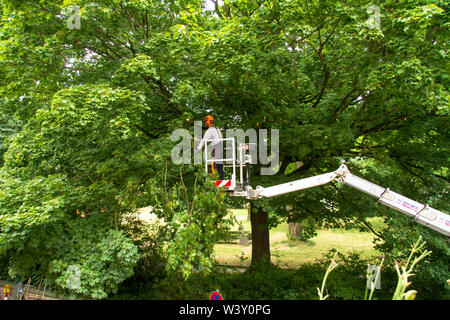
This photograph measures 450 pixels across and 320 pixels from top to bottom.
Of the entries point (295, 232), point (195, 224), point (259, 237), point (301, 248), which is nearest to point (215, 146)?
point (195, 224)

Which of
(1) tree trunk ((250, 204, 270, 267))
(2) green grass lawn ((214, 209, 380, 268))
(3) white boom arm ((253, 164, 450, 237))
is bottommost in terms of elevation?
(2) green grass lawn ((214, 209, 380, 268))

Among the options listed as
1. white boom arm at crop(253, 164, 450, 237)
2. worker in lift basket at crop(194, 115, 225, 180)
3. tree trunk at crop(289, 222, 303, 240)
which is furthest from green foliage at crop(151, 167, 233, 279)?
tree trunk at crop(289, 222, 303, 240)

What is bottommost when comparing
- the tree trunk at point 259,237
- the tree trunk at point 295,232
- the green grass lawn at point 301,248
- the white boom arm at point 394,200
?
the green grass lawn at point 301,248

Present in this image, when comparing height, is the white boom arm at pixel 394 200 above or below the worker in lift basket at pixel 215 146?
below

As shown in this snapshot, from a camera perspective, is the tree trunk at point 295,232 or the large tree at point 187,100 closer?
the large tree at point 187,100

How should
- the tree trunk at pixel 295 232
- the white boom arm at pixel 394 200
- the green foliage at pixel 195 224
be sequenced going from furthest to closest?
the tree trunk at pixel 295 232 → the white boom arm at pixel 394 200 → the green foliage at pixel 195 224

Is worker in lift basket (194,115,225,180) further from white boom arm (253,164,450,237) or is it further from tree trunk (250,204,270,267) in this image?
tree trunk (250,204,270,267)

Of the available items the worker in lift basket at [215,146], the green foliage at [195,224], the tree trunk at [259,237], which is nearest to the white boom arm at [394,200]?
the green foliage at [195,224]

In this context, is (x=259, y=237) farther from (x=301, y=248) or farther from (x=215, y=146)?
(x=301, y=248)

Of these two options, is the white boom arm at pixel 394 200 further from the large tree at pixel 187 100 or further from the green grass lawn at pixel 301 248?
the green grass lawn at pixel 301 248

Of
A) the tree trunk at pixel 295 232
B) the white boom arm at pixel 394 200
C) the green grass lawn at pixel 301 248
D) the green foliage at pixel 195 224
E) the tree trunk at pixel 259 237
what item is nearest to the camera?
the green foliage at pixel 195 224

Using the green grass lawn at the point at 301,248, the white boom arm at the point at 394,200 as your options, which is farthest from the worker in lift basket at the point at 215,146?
the green grass lawn at the point at 301,248

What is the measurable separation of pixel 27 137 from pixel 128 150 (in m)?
2.66

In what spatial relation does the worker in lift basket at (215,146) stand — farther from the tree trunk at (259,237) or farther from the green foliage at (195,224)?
the tree trunk at (259,237)
